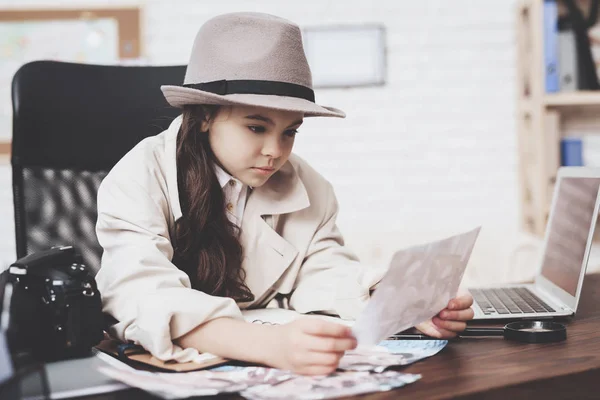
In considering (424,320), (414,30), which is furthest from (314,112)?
(414,30)

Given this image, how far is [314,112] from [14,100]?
0.70 m

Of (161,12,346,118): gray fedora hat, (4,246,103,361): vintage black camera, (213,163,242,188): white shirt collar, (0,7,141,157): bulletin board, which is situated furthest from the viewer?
(0,7,141,157): bulletin board

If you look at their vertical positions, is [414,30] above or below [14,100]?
above

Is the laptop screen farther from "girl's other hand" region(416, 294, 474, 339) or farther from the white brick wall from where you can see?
the white brick wall

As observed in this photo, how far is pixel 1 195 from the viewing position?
295 cm

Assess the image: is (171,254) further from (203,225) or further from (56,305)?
(56,305)

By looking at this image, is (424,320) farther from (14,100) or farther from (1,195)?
(1,195)

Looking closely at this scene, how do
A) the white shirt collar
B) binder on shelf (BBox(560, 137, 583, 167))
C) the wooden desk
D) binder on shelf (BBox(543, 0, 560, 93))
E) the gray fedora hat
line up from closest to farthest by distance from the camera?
the wooden desk
the gray fedora hat
the white shirt collar
binder on shelf (BBox(543, 0, 560, 93))
binder on shelf (BBox(560, 137, 583, 167))

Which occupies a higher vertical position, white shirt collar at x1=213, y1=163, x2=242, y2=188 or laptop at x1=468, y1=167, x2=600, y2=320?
white shirt collar at x1=213, y1=163, x2=242, y2=188

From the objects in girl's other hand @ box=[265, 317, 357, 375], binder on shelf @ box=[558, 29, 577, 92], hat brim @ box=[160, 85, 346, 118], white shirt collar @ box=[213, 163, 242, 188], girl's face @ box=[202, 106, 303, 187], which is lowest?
girl's other hand @ box=[265, 317, 357, 375]

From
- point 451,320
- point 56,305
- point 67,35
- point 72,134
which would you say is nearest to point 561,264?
point 451,320

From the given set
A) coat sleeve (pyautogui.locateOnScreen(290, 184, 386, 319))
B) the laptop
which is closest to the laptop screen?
the laptop

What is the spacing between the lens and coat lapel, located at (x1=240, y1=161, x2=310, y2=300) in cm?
123

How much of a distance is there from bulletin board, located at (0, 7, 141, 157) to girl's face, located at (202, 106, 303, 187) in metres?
1.94
